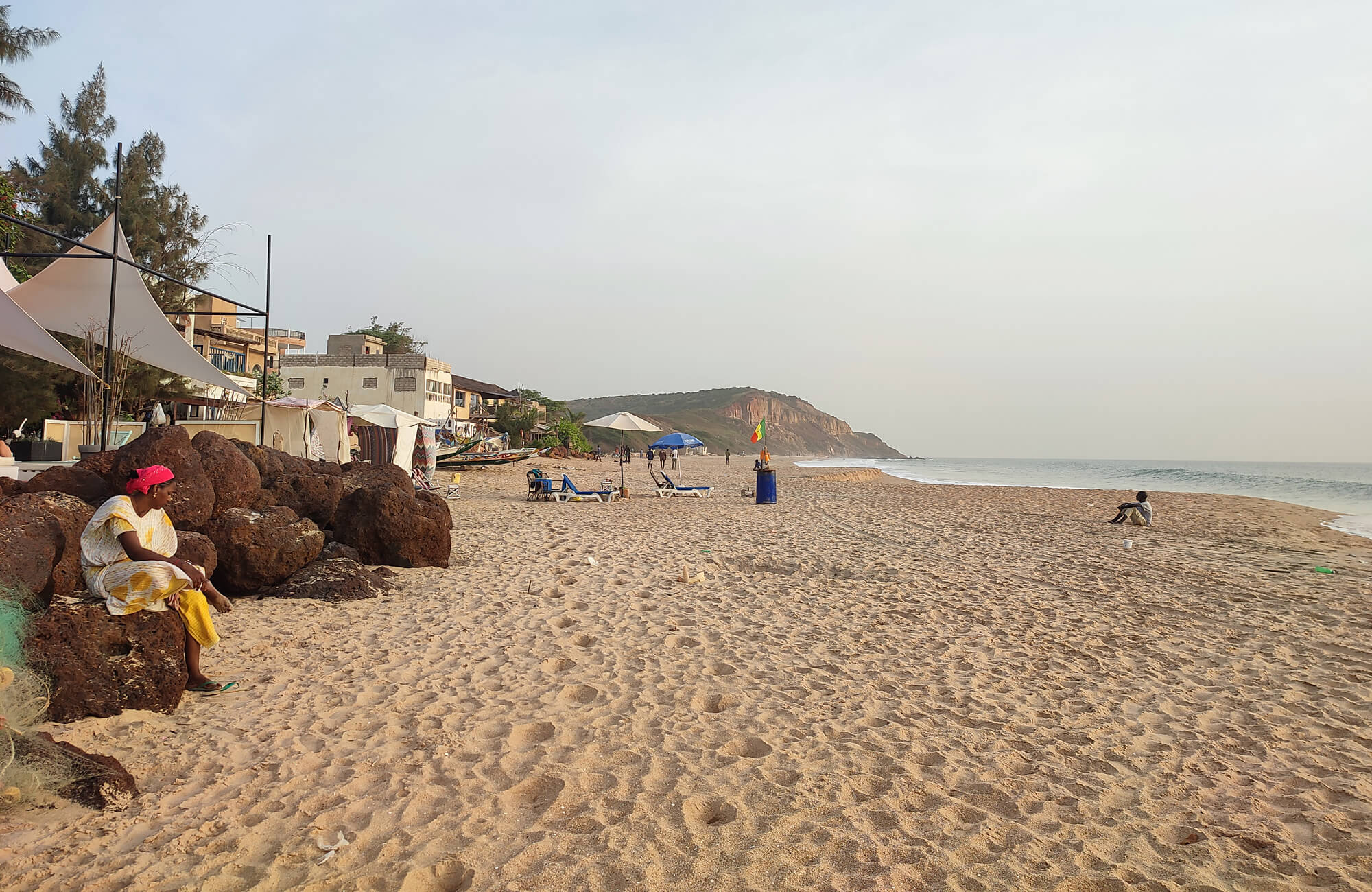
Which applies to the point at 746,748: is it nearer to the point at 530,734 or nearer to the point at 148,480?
the point at 530,734

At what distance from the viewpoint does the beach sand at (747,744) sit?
2.68 metres

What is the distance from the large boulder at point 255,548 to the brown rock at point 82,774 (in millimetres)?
3406

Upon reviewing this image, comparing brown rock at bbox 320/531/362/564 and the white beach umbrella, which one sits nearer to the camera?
brown rock at bbox 320/531/362/564

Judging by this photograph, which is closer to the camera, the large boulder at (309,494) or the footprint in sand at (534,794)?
the footprint in sand at (534,794)

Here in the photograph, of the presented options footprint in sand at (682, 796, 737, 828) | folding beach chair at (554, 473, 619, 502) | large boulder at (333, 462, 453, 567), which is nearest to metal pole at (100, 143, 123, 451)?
large boulder at (333, 462, 453, 567)

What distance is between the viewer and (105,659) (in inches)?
148

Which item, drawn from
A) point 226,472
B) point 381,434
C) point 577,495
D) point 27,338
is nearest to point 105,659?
point 226,472

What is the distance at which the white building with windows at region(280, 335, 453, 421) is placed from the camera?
43062mm

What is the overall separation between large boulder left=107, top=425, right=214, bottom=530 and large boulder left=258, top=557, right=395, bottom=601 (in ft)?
2.86

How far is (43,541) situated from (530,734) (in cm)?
312

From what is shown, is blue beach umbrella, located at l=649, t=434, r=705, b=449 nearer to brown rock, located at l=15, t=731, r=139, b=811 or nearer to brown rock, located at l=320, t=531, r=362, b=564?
brown rock, located at l=320, t=531, r=362, b=564

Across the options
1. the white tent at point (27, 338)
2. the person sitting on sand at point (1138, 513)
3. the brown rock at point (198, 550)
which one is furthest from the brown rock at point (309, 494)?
the person sitting on sand at point (1138, 513)

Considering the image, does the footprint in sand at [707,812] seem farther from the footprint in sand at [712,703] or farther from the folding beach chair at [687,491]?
the folding beach chair at [687,491]

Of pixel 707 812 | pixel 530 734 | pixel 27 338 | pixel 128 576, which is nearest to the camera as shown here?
pixel 707 812
